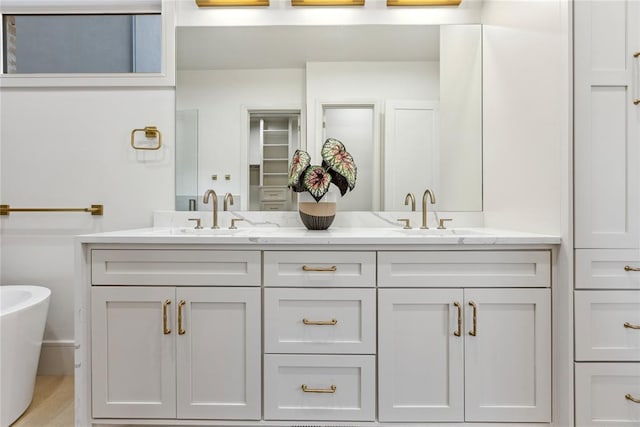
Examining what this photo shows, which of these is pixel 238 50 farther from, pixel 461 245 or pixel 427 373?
pixel 427 373

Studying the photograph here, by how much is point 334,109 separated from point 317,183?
→ 1.58ft

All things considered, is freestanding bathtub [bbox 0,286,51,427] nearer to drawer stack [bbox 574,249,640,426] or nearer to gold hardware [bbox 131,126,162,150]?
gold hardware [bbox 131,126,162,150]

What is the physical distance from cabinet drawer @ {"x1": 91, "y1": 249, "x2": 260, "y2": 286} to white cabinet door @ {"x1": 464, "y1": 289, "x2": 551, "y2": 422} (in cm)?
84

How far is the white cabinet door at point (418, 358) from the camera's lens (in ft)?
4.35

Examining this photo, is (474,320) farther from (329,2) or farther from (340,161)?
(329,2)

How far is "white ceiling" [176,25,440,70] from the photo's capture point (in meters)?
1.91

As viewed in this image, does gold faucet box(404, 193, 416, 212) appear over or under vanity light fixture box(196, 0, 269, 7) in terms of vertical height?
under

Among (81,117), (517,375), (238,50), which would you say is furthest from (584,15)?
(81,117)

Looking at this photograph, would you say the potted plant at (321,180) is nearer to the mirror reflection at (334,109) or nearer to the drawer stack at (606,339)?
the mirror reflection at (334,109)

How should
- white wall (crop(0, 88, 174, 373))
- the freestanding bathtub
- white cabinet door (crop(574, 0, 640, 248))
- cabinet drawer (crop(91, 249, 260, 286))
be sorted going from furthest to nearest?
1. white wall (crop(0, 88, 174, 373))
2. the freestanding bathtub
3. cabinet drawer (crop(91, 249, 260, 286))
4. white cabinet door (crop(574, 0, 640, 248))

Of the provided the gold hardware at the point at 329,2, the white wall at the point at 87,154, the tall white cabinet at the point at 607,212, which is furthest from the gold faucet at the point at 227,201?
the tall white cabinet at the point at 607,212

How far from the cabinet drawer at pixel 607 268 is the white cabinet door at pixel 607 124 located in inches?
1.1

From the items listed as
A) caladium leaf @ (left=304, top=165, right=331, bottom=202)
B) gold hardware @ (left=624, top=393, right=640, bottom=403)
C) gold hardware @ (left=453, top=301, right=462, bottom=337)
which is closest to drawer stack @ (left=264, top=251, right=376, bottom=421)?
gold hardware @ (left=453, top=301, right=462, bottom=337)

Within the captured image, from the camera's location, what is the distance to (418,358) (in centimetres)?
133
